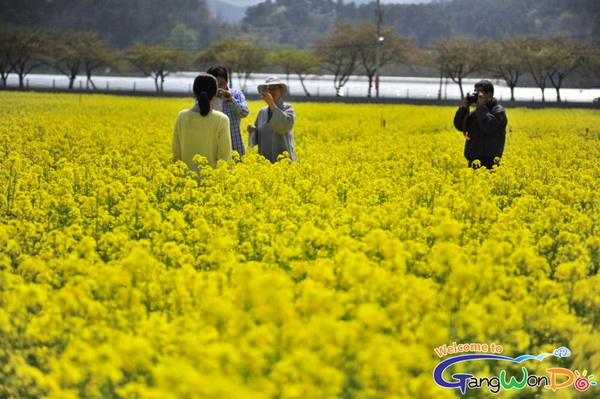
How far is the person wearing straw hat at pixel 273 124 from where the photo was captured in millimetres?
8117

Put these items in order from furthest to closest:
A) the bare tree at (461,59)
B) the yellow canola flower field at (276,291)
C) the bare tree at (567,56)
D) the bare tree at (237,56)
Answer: the bare tree at (237,56) < the bare tree at (461,59) < the bare tree at (567,56) < the yellow canola flower field at (276,291)

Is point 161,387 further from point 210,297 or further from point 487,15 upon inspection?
point 487,15

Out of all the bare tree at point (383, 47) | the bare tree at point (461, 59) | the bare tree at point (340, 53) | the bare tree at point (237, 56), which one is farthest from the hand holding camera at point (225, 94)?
the bare tree at point (237, 56)

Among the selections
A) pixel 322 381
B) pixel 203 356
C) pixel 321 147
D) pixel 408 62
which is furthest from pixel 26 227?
pixel 408 62

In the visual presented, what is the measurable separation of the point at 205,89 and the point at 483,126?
3203 mm

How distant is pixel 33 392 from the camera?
359 cm

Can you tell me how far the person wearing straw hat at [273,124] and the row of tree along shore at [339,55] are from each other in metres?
54.7

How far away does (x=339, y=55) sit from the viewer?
71.5 meters

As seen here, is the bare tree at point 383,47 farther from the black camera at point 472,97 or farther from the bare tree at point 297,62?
the black camera at point 472,97

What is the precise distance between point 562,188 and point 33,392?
5415mm

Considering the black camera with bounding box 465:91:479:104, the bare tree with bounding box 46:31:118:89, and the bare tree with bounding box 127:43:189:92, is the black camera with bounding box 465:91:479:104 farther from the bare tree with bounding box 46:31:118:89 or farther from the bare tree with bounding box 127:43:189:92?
the bare tree with bounding box 127:43:189:92

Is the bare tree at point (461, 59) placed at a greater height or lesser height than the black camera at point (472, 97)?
greater

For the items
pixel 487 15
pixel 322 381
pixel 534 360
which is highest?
pixel 487 15

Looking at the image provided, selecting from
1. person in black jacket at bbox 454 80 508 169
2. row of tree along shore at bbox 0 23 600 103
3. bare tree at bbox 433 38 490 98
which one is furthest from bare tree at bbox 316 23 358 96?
person in black jacket at bbox 454 80 508 169
